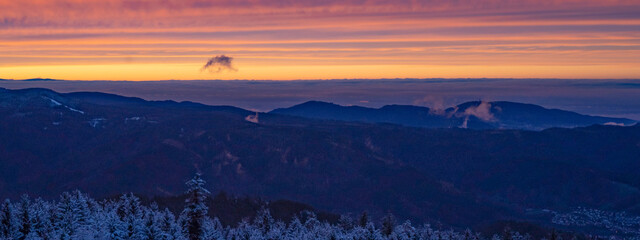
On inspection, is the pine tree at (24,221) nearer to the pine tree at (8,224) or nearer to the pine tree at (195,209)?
the pine tree at (8,224)

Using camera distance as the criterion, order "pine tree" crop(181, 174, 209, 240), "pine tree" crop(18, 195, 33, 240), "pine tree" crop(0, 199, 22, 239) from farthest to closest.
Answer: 1. "pine tree" crop(18, 195, 33, 240)
2. "pine tree" crop(0, 199, 22, 239)
3. "pine tree" crop(181, 174, 209, 240)

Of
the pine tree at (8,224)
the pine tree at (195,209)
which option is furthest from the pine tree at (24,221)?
the pine tree at (195,209)

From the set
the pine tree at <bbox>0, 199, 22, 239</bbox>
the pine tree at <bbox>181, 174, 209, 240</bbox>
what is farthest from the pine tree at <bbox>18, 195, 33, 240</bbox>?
the pine tree at <bbox>181, 174, 209, 240</bbox>

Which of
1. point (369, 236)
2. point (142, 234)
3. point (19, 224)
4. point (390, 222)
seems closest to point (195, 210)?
point (142, 234)

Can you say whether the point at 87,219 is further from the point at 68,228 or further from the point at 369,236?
the point at 369,236

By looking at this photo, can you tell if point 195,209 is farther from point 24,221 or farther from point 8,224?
point 24,221

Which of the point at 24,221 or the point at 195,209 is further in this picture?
the point at 24,221

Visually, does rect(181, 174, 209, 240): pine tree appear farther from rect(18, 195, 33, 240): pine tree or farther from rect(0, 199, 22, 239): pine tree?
rect(18, 195, 33, 240): pine tree

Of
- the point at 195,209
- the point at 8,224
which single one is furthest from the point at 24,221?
the point at 195,209
